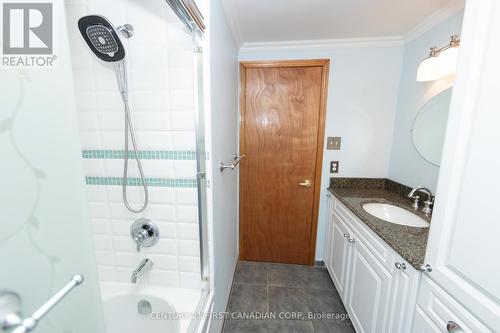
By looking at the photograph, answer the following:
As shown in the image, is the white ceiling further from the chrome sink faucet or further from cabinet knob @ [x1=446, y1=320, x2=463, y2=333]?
cabinet knob @ [x1=446, y1=320, x2=463, y2=333]

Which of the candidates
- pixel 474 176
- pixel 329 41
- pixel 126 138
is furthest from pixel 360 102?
pixel 126 138

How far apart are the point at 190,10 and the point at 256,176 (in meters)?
1.51

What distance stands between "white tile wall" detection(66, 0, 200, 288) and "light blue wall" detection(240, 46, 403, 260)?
3.60 feet

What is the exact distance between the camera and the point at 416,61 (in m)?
1.57

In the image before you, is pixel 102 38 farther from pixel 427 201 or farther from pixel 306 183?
pixel 427 201

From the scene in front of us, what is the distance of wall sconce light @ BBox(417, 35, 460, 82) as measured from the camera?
47.8 inches

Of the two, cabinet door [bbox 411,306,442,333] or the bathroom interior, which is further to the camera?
cabinet door [bbox 411,306,442,333]

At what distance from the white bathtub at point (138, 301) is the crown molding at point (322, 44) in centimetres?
205

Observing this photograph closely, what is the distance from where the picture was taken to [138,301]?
1155 mm

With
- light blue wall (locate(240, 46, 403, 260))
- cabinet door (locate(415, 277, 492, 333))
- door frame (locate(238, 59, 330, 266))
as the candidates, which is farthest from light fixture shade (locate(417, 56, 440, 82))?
cabinet door (locate(415, 277, 492, 333))

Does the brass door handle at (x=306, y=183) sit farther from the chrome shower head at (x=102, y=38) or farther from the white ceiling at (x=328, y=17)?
the chrome shower head at (x=102, y=38)

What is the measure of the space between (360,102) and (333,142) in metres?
0.44

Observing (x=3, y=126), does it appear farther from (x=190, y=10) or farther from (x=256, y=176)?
(x=256, y=176)

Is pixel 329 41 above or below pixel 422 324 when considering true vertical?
above
